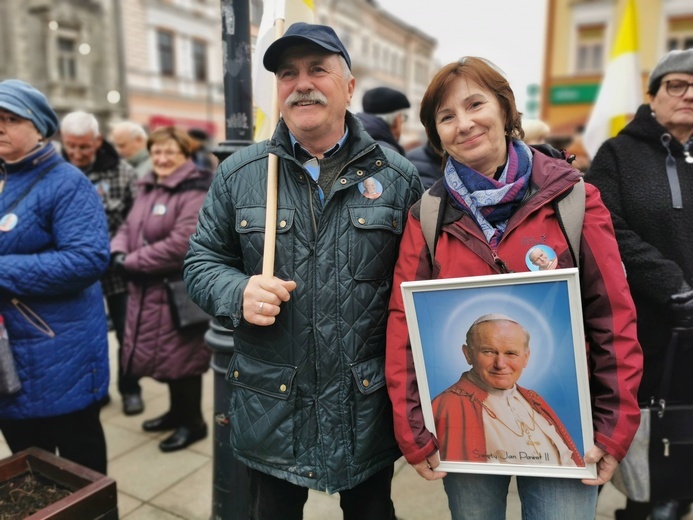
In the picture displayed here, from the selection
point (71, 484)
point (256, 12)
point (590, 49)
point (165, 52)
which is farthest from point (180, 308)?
point (165, 52)

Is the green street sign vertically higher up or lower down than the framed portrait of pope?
higher up

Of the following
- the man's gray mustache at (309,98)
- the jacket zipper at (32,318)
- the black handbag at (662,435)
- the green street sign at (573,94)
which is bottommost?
the black handbag at (662,435)

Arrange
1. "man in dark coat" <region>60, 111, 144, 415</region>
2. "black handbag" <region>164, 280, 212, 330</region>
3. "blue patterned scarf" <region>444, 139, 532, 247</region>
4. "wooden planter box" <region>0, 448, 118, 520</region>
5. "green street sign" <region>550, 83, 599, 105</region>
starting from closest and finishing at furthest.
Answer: "blue patterned scarf" <region>444, 139, 532, 247</region> → "wooden planter box" <region>0, 448, 118, 520</region> → "black handbag" <region>164, 280, 212, 330</region> → "man in dark coat" <region>60, 111, 144, 415</region> → "green street sign" <region>550, 83, 599, 105</region>

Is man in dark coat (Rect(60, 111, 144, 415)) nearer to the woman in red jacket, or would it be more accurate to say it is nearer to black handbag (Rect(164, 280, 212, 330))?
black handbag (Rect(164, 280, 212, 330))

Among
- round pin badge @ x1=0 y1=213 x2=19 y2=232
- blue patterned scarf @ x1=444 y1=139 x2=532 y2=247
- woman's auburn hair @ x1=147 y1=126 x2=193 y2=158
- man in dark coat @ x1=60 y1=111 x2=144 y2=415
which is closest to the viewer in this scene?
blue patterned scarf @ x1=444 y1=139 x2=532 y2=247

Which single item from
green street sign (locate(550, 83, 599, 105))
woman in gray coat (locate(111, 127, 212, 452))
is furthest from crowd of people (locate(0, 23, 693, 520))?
green street sign (locate(550, 83, 599, 105))

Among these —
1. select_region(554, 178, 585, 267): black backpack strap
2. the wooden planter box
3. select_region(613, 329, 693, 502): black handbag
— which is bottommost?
the wooden planter box

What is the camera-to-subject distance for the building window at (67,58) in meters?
21.0

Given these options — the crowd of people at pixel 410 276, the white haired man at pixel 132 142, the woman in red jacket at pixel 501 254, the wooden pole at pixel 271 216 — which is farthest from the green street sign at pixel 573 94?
the wooden pole at pixel 271 216

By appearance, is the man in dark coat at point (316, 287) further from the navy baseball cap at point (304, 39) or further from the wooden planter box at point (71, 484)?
the wooden planter box at point (71, 484)

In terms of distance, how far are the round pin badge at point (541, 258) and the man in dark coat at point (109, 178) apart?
11.2 ft

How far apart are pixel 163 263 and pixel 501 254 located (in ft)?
7.88

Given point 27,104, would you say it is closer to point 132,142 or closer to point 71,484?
point 71,484

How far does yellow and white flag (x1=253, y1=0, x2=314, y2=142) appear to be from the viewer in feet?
7.10
